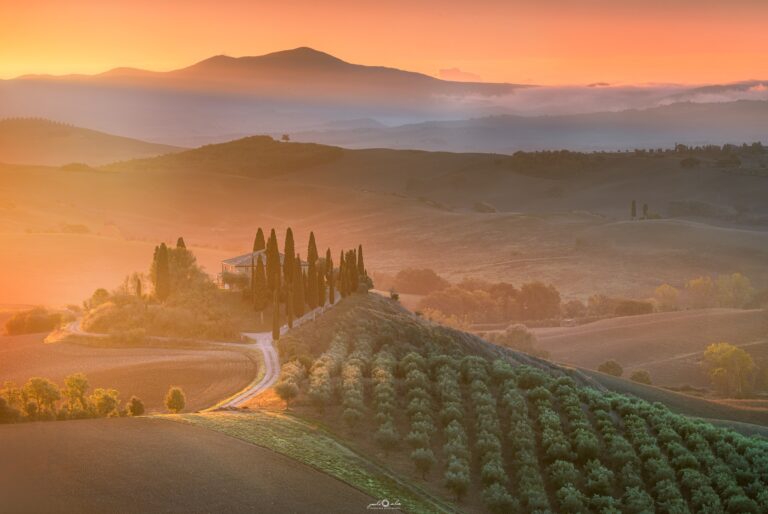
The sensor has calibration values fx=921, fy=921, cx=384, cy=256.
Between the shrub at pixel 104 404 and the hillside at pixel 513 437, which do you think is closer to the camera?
the hillside at pixel 513 437

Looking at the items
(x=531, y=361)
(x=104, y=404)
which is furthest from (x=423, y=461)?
(x=531, y=361)

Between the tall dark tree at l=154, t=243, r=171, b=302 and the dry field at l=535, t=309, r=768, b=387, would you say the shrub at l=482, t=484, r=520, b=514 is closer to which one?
the tall dark tree at l=154, t=243, r=171, b=302

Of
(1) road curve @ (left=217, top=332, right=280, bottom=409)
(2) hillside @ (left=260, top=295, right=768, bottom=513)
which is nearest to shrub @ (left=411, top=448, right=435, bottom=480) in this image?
(2) hillside @ (left=260, top=295, right=768, bottom=513)

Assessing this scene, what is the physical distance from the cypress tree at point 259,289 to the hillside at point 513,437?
1465 cm

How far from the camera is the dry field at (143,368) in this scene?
41906mm

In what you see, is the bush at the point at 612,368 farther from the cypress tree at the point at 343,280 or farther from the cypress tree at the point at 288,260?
the cypress tree at the point at 288,260

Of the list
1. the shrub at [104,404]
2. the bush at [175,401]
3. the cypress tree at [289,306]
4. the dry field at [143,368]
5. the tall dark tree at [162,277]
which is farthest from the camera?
the tall dark tree at [162,277]

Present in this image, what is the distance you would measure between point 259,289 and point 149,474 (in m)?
38.0

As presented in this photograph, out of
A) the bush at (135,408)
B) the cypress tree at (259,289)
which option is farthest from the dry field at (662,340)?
the bush at (135,408)

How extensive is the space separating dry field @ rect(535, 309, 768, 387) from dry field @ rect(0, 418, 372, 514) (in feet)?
175

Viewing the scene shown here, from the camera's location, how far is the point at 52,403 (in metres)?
33.4

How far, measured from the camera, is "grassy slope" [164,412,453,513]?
28547mm

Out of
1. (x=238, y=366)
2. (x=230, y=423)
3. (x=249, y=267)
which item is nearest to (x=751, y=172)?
(x=249, y=267)

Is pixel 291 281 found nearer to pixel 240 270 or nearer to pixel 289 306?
pixel 289 306
